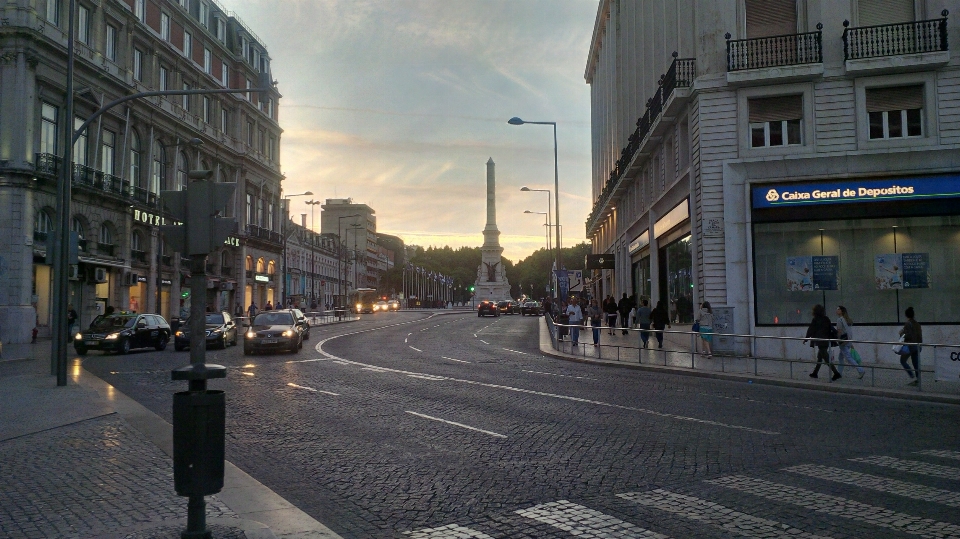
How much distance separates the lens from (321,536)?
553 centimetres

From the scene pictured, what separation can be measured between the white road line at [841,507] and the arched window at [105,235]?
1673 inches

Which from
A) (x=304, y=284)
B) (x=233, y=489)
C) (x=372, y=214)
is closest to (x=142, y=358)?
(x=233, y=489)

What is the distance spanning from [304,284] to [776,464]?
101 m

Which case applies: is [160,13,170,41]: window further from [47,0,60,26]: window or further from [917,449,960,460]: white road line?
[917,449,960,460]: white road line

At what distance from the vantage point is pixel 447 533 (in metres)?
5.62

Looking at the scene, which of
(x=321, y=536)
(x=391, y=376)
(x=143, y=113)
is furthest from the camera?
(x=143, y=113)

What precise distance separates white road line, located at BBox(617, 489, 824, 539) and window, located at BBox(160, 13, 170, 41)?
5095 cm

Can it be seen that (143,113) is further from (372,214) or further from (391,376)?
(372,214)

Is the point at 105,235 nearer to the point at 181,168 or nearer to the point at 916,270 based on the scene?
the point at 181,168

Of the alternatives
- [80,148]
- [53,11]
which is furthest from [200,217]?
[80,148]

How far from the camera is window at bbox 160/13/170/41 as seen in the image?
49188 mm

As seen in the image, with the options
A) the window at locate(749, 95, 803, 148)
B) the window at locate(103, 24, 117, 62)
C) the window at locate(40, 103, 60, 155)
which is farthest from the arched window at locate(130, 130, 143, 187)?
the window at locate(749, 95, 803, 148)

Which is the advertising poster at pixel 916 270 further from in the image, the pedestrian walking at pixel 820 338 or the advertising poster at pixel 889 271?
the pedestrian walking at pixel 820 338

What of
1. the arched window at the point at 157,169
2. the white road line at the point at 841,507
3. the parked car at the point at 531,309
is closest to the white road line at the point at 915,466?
the white road line at the point at 841,507
